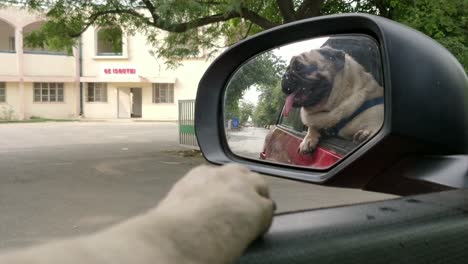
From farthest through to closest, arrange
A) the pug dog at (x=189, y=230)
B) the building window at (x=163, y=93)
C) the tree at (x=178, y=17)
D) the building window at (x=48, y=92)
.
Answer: the building window at (x=163, y=93) < the building window at (x=48, y=92) < the tree at (x=178, y=17) < the pug dog at (x=189, y=230)

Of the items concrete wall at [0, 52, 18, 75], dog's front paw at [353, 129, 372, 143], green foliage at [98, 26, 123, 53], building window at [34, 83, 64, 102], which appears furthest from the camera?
building window at [34, 83, 64, 102]

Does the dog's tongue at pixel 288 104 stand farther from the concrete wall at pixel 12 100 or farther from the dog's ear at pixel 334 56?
the concrete wall at pixel 12 100

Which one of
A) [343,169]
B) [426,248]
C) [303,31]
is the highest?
[303,31]

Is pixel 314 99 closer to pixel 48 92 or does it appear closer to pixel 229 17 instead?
pixel 229 17

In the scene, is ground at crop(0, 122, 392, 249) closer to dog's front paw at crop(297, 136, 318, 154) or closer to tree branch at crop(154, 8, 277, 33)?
dog's front paw at crop(297, 136, 318, 154)

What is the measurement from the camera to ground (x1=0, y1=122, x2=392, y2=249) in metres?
6.51

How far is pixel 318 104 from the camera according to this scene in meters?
1.61

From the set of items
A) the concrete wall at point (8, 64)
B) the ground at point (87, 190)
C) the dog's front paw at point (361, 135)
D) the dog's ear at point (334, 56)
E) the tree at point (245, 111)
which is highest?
the concrete wall at point (8, 64)

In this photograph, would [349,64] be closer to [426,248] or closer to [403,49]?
[403,49]

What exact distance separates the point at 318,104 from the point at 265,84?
42cm

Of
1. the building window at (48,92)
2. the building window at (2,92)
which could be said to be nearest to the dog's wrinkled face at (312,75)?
the building window at (2,92)

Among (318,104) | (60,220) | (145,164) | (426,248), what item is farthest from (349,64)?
(145,164)

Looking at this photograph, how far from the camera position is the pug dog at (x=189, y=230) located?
634 millimetres

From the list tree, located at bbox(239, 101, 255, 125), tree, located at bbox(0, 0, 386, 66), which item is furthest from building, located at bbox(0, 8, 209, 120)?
tree, located at bbox(239, 101, 255, 125)
